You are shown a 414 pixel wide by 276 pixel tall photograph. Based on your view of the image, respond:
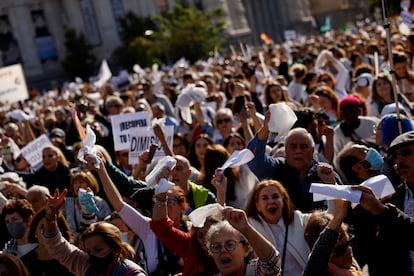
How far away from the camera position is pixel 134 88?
2177cm

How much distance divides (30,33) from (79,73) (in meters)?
7.44

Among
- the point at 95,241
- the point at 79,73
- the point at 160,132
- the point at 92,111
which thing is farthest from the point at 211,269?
the point at 79,73

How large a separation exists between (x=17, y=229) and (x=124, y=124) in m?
2.76

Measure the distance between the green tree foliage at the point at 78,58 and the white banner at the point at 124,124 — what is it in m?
46.7

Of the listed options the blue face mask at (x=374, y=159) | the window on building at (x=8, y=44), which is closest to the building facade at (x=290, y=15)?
the window on building at (x=8, y=44)

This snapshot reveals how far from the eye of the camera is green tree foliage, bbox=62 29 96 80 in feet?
184

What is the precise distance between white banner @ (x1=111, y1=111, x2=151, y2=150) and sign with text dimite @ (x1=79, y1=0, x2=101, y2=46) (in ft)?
173

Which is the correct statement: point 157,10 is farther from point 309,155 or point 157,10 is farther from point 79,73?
point 309,155

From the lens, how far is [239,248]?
518 cm

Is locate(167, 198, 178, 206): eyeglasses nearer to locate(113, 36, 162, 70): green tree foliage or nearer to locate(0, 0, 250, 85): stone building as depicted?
locate(113, 36, 162, 70): green tree foliage

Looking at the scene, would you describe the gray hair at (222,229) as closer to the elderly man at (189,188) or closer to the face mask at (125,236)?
the face mask at (125,236)

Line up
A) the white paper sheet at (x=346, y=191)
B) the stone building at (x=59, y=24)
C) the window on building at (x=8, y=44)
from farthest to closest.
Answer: the window on building at (x=8, y=44) → the stone building at (x=59, y=24) → the white paper sheet at (x=346, y=191)

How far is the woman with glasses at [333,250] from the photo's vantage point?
463 centimetres

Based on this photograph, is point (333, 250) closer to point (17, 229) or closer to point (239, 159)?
point (239, 159)
